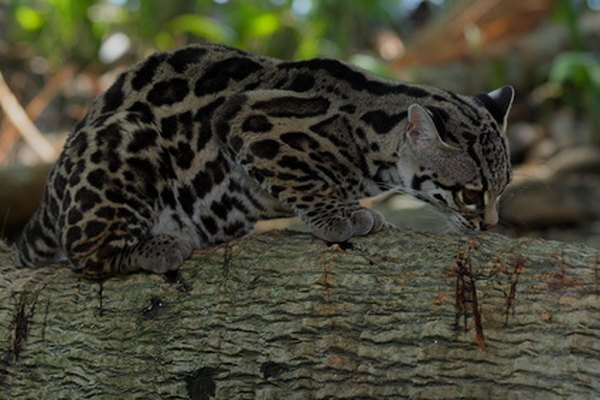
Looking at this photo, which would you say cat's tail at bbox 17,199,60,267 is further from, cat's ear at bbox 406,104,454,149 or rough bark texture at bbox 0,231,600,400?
cat's ear at bbox 406,104,454,149

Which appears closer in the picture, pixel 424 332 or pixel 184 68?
pixel 424 332

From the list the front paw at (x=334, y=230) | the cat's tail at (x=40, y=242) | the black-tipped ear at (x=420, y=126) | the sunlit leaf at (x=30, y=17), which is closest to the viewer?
the front paw at (x=334, y=230)

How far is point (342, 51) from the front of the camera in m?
12.3

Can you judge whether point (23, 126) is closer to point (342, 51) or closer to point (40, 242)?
point (342, 51)

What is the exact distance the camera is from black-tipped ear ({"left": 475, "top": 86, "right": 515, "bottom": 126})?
169 inches

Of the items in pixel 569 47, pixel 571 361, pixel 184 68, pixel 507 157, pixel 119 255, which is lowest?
pixel 571 361

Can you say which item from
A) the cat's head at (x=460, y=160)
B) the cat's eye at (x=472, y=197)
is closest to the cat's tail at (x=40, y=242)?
the cat's head at (x=460, y=160)

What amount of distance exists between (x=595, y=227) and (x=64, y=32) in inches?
293

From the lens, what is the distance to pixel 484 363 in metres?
3.25

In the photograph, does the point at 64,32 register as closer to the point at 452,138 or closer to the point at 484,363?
the point at 452,138

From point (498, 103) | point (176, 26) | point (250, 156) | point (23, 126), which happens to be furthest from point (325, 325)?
point (176, 26)

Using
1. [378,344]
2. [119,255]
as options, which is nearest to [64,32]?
[119,255]

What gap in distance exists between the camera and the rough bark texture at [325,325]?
3236mm

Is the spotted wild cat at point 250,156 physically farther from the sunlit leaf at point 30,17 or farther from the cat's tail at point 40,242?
the sunlit leaf at point 30,17
